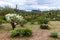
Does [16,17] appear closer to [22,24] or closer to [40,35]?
[22,24]

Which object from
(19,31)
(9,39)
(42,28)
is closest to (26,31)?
(19,31)

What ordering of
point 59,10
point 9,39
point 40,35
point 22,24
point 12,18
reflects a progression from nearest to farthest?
point 9,39 → point 40,35 → point 12,18 → point 22,24 → point 59,10

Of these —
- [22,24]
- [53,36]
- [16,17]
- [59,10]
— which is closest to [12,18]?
[16,17]

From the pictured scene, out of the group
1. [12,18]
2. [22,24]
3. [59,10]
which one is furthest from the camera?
[59,10]

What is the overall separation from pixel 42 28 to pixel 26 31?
5136mm

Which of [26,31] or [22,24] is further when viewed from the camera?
[22,24]

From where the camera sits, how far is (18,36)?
20.5 meters

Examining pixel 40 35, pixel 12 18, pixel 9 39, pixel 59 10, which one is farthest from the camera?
pixel 59 10

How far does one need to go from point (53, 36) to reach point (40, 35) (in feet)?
5.53

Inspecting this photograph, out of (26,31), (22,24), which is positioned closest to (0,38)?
(26,31)

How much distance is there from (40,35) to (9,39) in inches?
143

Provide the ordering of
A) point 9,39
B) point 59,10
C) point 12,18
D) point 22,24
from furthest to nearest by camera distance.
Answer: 1. point 59,10
2. point 22,24
3. point 12,18
4. point 9,39

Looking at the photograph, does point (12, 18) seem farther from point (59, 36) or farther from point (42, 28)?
point (59, 36)

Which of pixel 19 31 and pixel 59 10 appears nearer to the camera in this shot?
pixel 19 31
